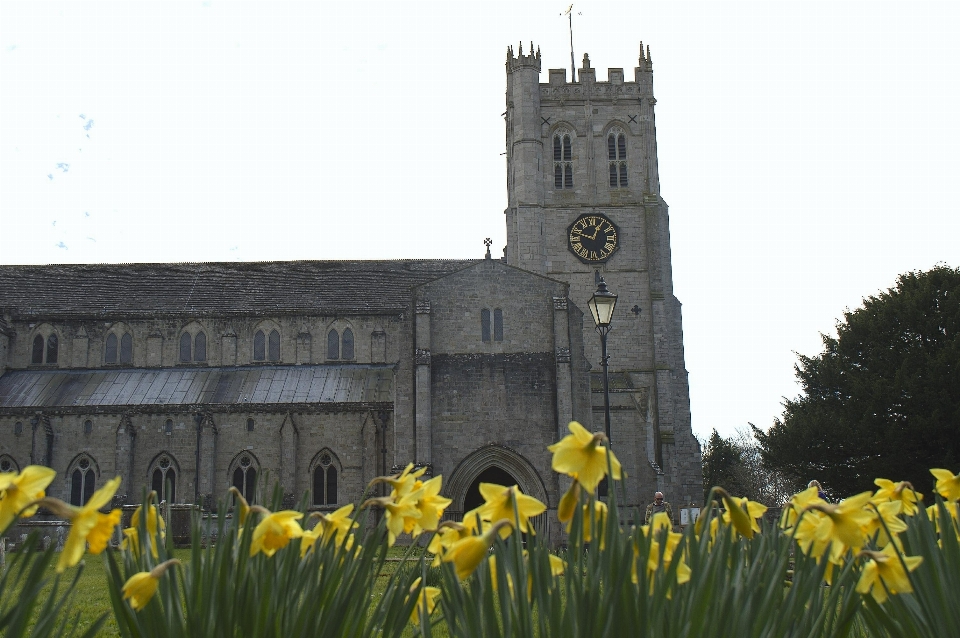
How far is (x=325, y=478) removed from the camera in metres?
36.2

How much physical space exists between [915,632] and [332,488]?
3311cm

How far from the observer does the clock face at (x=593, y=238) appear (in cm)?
4372

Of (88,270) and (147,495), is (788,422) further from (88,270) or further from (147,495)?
(147,495)

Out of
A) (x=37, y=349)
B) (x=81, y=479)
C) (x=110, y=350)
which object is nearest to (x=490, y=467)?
(x=81, y=479)

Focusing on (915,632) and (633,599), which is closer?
(633,599)

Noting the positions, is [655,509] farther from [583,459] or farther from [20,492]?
[20,492]

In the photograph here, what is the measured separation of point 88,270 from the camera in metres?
45.5

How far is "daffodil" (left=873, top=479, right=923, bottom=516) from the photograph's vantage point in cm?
479

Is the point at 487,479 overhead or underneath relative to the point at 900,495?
underneath

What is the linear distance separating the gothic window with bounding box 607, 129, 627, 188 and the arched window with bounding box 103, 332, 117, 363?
78.7 ft

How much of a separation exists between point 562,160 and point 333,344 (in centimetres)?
1423

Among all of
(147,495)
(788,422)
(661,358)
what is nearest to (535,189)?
(661,358)

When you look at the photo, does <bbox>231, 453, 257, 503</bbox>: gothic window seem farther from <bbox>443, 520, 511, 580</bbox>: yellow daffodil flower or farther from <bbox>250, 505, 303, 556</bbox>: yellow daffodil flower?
<bbox>443, 520, 511, 580</bbox>: yellow daffodil flower

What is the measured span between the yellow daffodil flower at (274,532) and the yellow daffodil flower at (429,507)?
0.60 m
